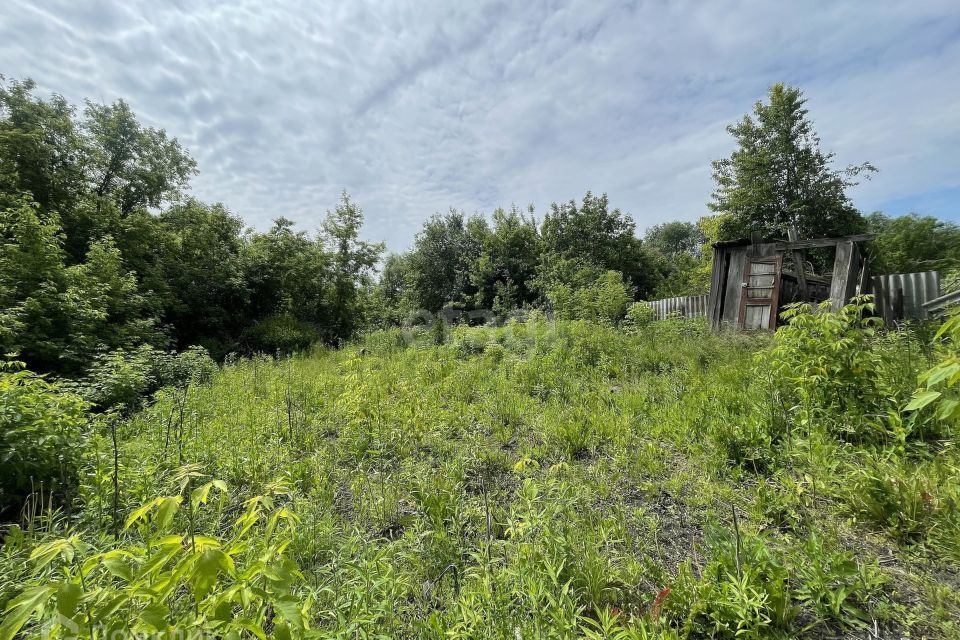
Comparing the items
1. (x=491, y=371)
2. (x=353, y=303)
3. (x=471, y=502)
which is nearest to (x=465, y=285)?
(x=353, y=303)

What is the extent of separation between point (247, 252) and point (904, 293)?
69.3ft

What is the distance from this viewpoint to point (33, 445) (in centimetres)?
248

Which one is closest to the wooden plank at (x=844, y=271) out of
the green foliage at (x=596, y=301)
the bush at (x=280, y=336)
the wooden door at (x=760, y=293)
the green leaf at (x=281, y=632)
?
the wooden door at (x=760, y=293)

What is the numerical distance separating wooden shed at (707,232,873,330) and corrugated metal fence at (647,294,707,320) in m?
4.23

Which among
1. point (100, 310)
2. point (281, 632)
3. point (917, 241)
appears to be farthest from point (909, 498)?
point (917, 241)

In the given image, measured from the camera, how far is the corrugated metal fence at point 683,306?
43.9ft

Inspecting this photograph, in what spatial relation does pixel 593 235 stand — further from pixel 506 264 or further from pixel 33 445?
pixel 33 445

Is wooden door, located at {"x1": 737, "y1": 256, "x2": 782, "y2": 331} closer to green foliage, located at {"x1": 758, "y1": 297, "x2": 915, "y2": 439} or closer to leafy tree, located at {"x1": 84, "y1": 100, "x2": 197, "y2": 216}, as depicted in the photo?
green foliage, located at {"x1": 758, "y1": 297, "x2": 915, "y2": 439}

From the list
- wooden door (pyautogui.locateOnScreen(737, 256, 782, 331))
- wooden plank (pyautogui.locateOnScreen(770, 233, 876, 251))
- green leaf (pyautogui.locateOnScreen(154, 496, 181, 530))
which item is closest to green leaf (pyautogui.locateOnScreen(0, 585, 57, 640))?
green leaf (pyautogui.locateOnScreen(154, 496, 181, 530))

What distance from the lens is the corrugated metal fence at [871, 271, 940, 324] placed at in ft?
27.2

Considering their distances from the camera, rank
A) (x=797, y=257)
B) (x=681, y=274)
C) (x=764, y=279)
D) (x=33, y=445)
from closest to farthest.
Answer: (x=33, y=445) < (x=797, y=257) < (x=764, y=279) < (x=681, y=274)

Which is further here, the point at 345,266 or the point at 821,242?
the point at 345,266

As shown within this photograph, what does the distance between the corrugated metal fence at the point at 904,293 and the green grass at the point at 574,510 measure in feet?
25.9

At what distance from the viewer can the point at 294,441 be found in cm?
372
